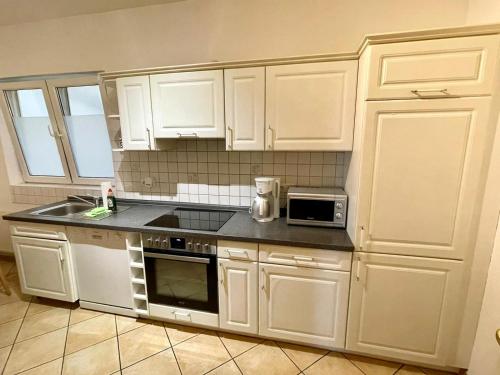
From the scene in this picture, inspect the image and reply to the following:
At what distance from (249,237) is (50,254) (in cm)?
173

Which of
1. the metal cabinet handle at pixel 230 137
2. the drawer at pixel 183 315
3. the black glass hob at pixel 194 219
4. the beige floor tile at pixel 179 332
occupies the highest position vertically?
the metal cabinet handle at pixel 230 137

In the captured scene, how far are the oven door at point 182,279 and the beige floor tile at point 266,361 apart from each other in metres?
0.36

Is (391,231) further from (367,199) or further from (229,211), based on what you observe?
(229,211)

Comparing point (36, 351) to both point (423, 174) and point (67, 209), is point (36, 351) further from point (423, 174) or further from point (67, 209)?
point (423, 174)

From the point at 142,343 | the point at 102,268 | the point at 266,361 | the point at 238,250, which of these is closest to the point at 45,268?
the point at 102,268

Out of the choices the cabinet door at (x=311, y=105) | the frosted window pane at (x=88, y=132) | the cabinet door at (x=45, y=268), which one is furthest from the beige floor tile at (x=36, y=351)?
the cabinet door at (x=311, y=105)

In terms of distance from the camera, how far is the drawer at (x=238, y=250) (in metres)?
1.66

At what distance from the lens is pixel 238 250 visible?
65.9 inches

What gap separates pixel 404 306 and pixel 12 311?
3.10 meters

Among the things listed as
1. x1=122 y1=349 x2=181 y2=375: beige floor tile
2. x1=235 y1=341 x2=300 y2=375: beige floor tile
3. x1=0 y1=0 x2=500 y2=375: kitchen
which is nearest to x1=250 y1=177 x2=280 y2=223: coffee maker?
x1=0 y1=0 x2=500 y2=375: kitchen

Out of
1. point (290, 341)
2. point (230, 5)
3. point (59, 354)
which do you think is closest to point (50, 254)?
point (59, 354)

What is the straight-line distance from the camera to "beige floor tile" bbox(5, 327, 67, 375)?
5.50ft

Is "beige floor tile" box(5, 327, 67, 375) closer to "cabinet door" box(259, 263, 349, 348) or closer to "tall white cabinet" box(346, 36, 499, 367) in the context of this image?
"cabinet door" box(259, 263, 349, 348)

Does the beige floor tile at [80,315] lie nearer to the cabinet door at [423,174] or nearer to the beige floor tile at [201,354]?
the beige floor tile at [201,354]
